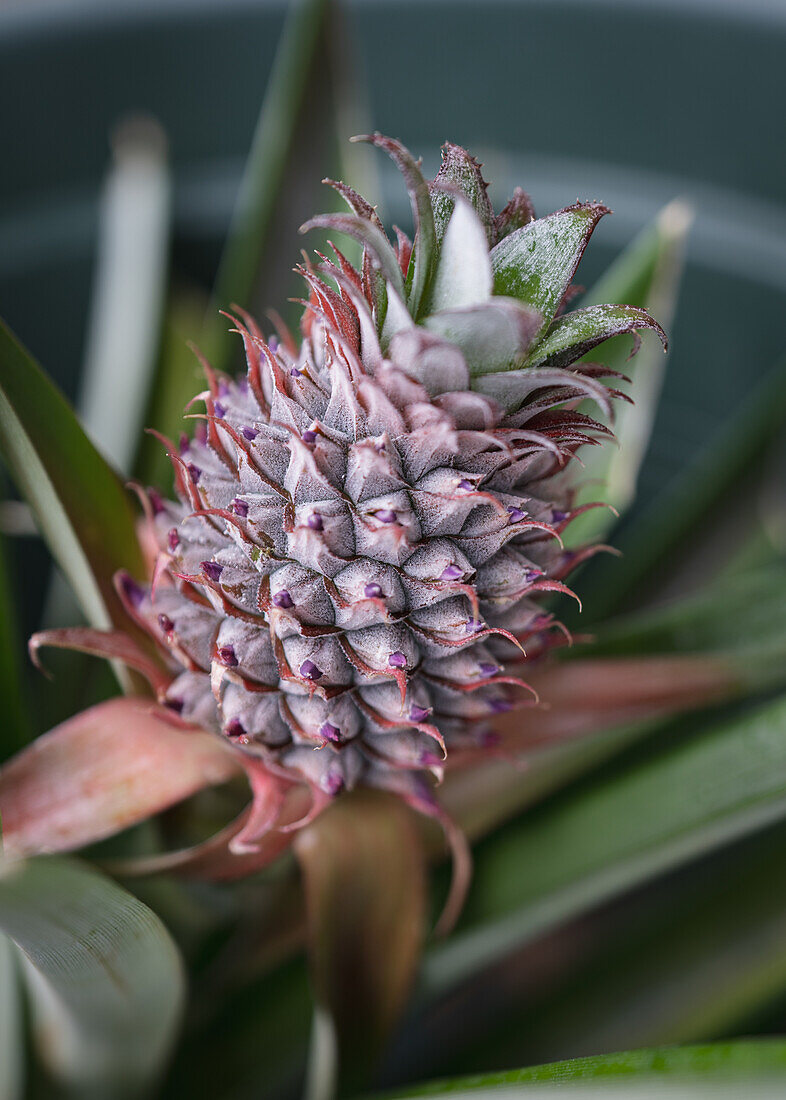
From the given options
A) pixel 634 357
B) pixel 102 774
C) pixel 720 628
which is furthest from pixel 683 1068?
pixel 634 357

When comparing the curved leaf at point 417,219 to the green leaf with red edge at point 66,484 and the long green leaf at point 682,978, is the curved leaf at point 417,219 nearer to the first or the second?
the green leaf with red edge at point 66,484

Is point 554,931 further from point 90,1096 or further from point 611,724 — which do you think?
point 90,1096

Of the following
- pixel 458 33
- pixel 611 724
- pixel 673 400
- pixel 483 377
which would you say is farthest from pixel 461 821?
pixel 458 33

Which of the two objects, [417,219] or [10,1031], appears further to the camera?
[10,1031]

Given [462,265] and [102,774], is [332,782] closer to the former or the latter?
[102,774]

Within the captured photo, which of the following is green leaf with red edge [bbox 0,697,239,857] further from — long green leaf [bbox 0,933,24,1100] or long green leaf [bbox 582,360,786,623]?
long green leaf [bbox 582,360,786,623]

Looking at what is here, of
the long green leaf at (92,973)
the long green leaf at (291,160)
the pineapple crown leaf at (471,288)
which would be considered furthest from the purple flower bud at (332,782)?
the long green leaf at (291,160)
